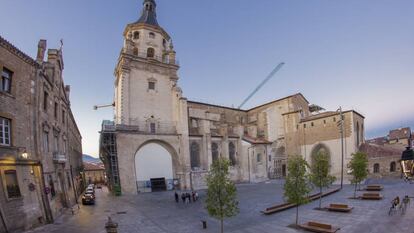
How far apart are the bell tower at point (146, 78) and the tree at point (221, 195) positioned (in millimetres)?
24319

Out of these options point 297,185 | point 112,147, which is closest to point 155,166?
point 112,147

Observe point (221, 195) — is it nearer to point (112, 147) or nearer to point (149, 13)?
point (112, 147)

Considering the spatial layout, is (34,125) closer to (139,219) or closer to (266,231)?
(139,219)

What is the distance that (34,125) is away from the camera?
642 inches

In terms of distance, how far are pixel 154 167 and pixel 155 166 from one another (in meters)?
0.20

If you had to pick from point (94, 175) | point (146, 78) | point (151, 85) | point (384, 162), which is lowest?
point (94, 175)

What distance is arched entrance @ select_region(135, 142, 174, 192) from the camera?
3443 cm

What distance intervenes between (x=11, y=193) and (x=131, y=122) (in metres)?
22.0

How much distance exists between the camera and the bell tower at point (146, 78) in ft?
117

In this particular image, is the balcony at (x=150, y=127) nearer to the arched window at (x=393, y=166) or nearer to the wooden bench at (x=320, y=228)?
the wooden bench at (x=320, y=228)

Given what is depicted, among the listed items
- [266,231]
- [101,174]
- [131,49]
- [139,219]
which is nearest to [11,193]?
[139,219]

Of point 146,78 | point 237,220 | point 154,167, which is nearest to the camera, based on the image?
point 237,220

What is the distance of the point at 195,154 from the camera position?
41.4m

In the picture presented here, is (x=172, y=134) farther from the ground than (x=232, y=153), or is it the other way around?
(x=172, y=134)
